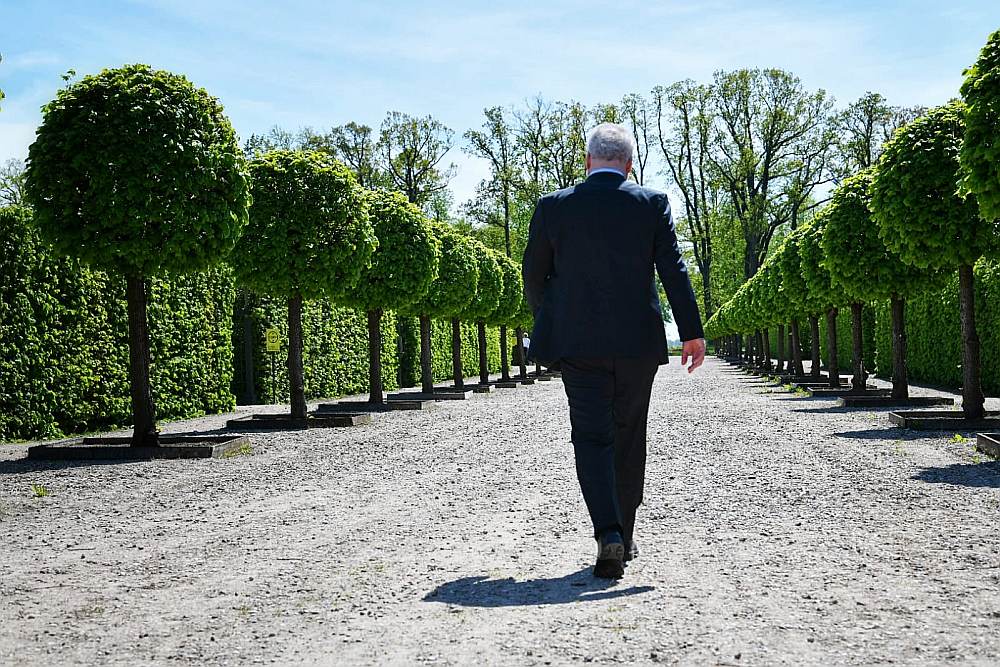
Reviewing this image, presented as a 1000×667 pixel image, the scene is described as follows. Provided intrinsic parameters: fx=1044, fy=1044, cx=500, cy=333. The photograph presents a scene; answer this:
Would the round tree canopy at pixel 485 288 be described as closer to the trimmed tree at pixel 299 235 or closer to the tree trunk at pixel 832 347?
the tree trunk at pixel 832 347

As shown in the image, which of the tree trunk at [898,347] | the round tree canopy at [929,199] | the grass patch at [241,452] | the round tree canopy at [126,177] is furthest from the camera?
the tree trunk at [898,347]

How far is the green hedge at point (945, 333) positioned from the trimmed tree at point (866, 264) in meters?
1.72

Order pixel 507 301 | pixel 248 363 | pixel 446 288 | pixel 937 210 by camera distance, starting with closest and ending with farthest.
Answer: pixel 937 210 → pixel 248 363 → pixel 446 288 → pixel 507 301

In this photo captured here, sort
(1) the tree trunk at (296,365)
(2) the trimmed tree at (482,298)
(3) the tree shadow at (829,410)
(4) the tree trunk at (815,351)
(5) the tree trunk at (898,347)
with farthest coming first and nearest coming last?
Result: (2) the trimmed tree at (482,298) → (4) the tree trunk at (815,351) → (5) the tree trunk at (898,347) → (3) the tree shadow at (829,410) → (1) the tree trunk at (296,365)

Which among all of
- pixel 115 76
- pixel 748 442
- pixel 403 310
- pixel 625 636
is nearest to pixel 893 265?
pixel 748 442

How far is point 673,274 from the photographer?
16.2ft

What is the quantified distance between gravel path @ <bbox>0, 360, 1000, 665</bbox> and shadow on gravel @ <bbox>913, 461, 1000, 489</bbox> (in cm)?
4

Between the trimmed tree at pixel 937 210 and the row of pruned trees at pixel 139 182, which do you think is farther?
the trimmed tree at pixel 937 210

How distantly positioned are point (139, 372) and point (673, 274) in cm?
800

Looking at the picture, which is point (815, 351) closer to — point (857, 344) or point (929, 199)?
point (857, 344)

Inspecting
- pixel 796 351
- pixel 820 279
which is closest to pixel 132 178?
pixel 820 279

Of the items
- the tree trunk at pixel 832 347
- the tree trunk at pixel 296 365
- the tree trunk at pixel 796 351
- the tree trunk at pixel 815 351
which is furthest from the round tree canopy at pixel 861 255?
the tree trunk at pixel 796 351

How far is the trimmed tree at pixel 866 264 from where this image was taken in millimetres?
15930

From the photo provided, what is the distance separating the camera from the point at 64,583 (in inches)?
199
